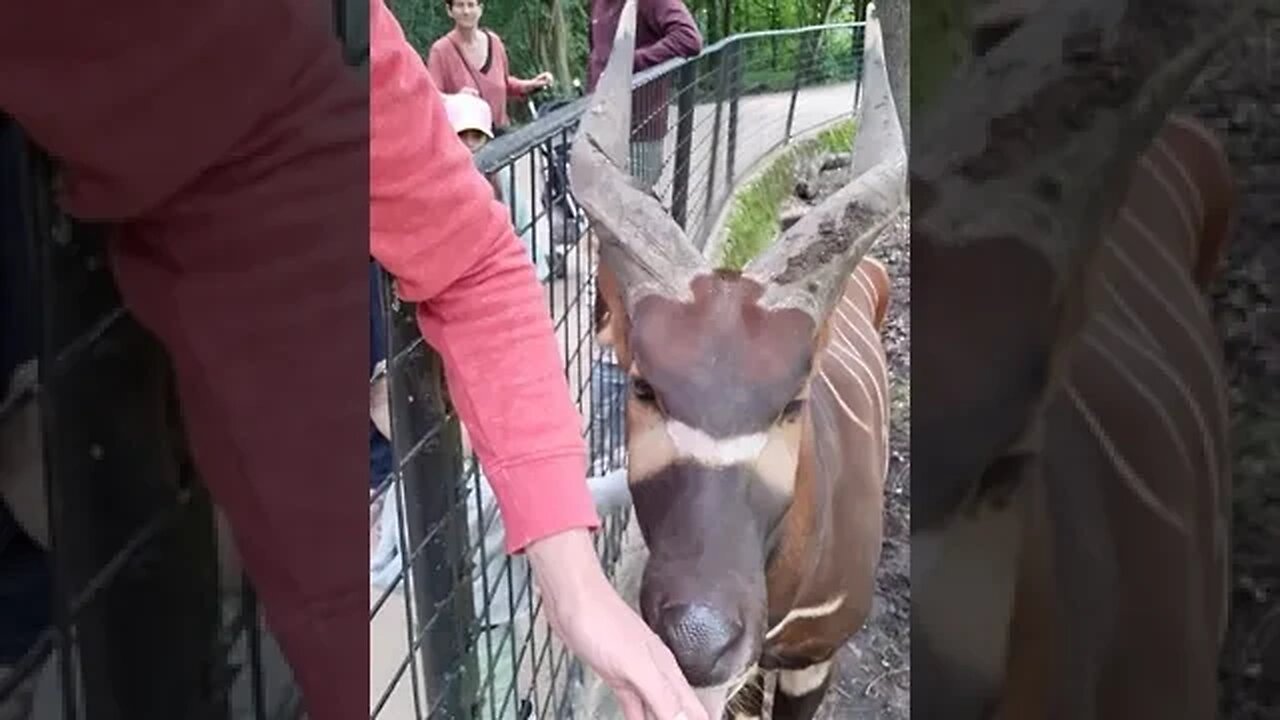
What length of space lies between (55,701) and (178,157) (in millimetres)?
81

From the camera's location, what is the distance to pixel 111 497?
0.68 feet

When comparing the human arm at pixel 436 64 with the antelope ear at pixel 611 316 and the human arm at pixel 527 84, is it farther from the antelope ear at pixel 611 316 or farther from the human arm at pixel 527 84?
the antelope ear at pixel 611 316

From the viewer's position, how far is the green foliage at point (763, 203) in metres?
0.81

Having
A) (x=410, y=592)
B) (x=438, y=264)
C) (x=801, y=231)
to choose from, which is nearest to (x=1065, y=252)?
(x=438, y=264)

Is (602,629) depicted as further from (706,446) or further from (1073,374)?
(706,446)

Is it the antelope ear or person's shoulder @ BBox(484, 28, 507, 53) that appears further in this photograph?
the antelope ear

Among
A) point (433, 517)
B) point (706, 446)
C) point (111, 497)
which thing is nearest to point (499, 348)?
point (111, 497)

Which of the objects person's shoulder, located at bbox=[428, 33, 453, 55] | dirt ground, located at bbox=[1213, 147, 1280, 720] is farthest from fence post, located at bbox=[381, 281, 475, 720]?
dirt ground, located at bbox=[1213, 147, 1280, 720]

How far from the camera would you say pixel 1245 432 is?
29 centimetres

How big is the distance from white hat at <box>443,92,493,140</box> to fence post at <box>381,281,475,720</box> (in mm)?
86

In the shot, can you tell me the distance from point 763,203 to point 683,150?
0.33ft

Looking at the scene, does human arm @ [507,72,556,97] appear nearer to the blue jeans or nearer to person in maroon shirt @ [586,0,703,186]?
person in maroon shirt @ [586,0,703,186]

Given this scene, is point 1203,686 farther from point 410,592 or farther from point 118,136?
point 410,592

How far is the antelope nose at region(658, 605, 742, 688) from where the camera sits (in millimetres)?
640
